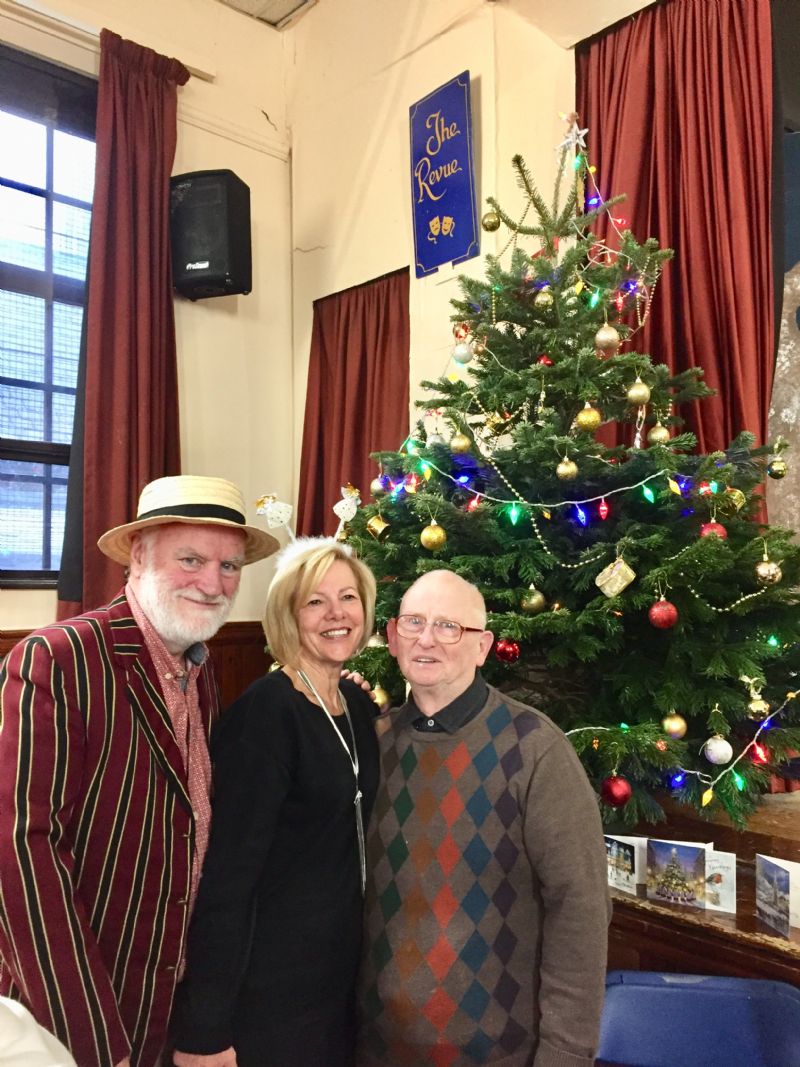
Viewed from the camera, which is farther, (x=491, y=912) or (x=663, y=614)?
(x=663, y=614)

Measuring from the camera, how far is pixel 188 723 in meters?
1.42

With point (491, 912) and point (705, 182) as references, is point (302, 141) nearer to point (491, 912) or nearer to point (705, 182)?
point (705, 182)

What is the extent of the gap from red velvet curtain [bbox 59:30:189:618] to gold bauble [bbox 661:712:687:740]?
8.50 feet

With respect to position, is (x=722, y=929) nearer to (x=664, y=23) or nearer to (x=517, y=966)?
(x=517, y=966)

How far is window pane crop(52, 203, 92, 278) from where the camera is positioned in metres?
3.74

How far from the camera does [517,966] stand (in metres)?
1.28

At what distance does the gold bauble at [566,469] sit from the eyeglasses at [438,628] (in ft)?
2.26

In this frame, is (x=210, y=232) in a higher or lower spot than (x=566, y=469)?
higher

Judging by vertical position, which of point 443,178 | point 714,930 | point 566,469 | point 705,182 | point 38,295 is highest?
point 443,178

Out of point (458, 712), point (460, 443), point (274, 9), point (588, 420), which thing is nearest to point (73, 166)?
point (274, 9)

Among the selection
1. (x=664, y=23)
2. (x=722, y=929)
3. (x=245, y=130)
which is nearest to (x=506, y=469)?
(x=722, y=929)

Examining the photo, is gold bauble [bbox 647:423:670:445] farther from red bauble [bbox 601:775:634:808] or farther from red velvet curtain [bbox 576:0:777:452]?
red bauble [bbox 601:775:634:808]

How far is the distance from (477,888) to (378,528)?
1.25m

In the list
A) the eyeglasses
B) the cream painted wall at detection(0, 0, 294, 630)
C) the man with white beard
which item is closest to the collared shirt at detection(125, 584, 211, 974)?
the man with white beard
